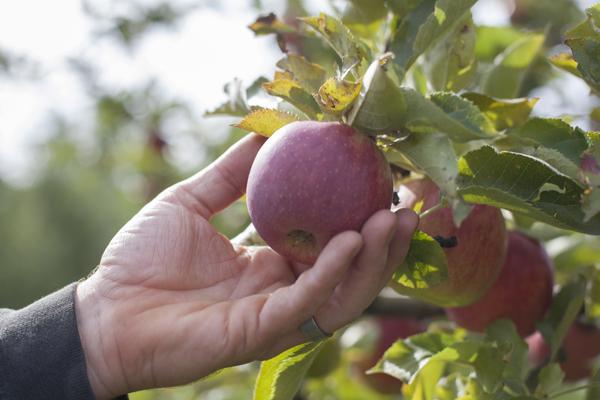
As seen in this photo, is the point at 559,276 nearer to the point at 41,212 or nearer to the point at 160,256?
the point at 160,256

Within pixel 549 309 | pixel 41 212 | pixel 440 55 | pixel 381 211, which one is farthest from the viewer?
pixel 41 212

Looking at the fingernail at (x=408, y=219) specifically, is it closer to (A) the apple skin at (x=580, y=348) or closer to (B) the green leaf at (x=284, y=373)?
(B) the green leaf at (x=284, y=373)

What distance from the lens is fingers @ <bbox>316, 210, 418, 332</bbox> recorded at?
87cm

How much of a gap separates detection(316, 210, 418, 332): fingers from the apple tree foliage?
62mm

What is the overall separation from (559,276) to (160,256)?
0.99 m

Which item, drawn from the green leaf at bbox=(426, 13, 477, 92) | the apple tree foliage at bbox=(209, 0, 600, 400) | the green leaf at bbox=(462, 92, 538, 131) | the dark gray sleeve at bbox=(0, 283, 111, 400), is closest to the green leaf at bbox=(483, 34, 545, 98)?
the apple tree foliage at bbox=(209, 0, 600, 400)

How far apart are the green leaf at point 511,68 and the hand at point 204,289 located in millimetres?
439

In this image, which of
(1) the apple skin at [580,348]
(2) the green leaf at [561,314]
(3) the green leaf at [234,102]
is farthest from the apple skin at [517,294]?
(3) the green leaf at [234,102]

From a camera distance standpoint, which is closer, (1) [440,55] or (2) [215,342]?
(2) [215,342]

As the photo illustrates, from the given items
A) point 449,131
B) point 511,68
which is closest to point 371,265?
point 449,131

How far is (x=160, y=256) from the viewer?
108 cm

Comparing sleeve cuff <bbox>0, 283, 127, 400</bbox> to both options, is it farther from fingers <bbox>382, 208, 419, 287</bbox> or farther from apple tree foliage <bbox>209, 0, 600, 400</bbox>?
fingers <bbox>382, 208, 419, 287</bbox>

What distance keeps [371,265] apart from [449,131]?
182mm

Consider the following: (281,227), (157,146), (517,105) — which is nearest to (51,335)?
(281,227)
